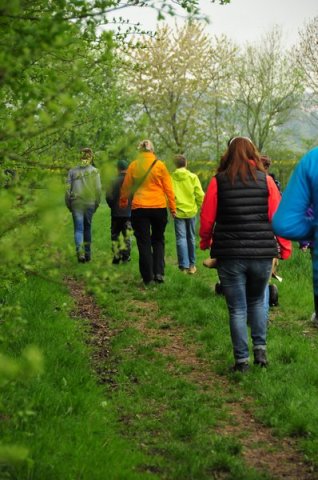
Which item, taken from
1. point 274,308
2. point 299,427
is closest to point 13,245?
point 299,427

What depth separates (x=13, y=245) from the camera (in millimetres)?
2691

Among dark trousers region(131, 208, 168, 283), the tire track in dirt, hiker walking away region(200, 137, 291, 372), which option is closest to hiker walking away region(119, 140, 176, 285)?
dark trousers region(131, 208, 168, 283)

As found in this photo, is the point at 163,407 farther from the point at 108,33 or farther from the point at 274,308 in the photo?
the point at 274,308

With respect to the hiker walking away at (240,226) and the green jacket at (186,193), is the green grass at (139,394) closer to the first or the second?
the hiker walking away at (240,226)

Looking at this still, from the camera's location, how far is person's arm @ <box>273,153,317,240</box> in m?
3.96

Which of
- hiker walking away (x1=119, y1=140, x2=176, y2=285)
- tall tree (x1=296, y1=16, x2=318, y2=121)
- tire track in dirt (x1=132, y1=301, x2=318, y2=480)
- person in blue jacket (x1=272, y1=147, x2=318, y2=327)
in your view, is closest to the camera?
person in blue jacket (x1=272, y1=147, x2=318, y2=327)

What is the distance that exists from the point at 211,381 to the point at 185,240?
6.67 meters

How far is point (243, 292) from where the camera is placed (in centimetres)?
660

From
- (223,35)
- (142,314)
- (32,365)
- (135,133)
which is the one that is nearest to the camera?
(32,365)

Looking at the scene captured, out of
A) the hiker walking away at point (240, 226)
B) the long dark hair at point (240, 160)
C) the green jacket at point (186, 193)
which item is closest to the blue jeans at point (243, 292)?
the hiker walking away at point (240, 226)

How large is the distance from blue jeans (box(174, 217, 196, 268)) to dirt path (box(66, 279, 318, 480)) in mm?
2690

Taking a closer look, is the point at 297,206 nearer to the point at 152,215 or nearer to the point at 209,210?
the point at 209,210

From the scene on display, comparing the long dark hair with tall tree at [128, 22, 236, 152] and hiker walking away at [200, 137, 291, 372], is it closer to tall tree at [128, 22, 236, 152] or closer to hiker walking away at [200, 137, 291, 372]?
hiker walking away at [200, 137, 291, 372]

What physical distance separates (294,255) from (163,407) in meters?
8.03
